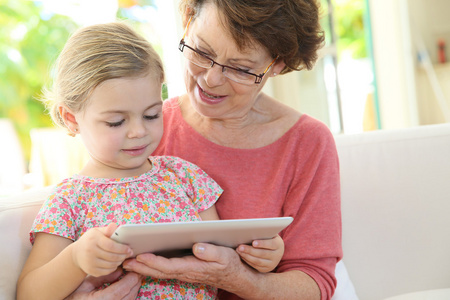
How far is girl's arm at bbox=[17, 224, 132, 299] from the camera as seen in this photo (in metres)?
1.18

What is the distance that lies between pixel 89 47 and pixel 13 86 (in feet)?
20.2

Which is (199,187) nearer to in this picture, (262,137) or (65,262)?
(262,137)

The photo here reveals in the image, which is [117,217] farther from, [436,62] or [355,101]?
[355,101]

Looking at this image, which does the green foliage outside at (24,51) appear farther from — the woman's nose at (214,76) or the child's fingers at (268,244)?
the child's fingers at (268,244)

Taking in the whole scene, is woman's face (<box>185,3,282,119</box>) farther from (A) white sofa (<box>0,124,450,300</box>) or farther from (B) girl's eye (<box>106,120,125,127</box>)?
(A) white sofa (<box>0,124,450,300</box>)

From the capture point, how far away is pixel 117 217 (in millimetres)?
1398

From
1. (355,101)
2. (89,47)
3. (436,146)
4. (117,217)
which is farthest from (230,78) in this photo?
(355,101)

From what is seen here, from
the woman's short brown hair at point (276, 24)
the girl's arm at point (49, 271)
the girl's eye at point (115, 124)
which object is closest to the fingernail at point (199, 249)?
the girl's arm at point (49, 271)

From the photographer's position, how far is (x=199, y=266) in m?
1.34

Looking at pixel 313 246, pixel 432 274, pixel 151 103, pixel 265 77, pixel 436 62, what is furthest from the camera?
pixel 436 62

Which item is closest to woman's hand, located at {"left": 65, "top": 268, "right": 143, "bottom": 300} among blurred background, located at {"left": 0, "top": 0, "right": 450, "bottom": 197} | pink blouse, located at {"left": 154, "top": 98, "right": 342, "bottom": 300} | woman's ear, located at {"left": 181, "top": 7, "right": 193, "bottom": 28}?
pink blouse, located at {"left": 154, "top": 98, "right": 342, "bottom": 300}

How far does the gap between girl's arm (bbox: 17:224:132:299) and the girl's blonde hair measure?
1.21 feet

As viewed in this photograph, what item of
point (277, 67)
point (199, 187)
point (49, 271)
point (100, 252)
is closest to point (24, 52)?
point (277, 67)

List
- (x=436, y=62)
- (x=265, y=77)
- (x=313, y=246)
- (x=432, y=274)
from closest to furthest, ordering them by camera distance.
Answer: (x=313, y=246) → (x=265, y=77) → (x=432, y=274) → (x=436, y=62)
